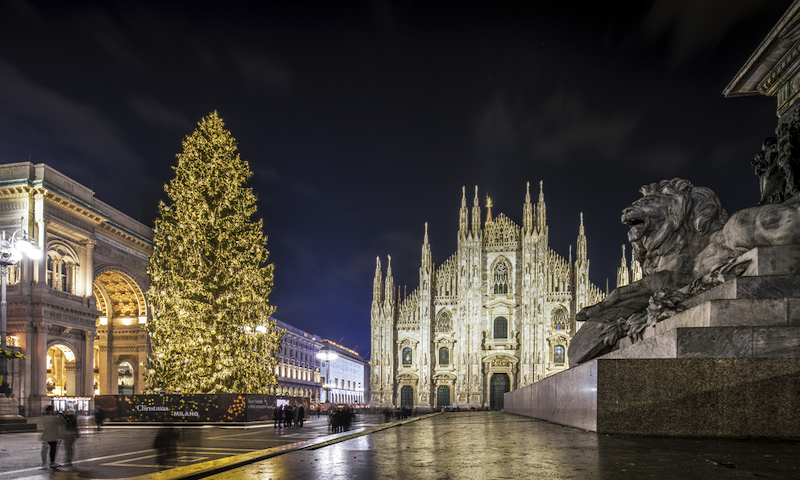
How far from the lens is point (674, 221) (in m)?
6.34

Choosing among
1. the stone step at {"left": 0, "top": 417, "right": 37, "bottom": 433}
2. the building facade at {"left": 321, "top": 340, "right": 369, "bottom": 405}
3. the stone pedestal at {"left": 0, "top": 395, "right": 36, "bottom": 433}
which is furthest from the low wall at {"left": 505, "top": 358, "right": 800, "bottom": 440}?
the building facade at {"left": 321, "top": 340, "right": 369, "bottom": 405}

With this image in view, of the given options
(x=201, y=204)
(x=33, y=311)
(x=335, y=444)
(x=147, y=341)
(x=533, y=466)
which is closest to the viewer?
(x=533, y=466)

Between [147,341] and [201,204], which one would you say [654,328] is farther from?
[147,341]

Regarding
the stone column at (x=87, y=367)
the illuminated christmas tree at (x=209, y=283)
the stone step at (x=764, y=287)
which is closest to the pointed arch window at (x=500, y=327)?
the stone column at (x=87, y=367)

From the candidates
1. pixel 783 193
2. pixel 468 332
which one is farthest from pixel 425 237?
pixel 783 193

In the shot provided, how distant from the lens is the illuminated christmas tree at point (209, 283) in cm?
1895

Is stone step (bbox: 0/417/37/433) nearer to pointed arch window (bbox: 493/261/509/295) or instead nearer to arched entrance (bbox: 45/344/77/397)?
arched entrance (bbox: 45/344/77/397)

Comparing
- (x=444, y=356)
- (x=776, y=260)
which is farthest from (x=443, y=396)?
(x=776, y=260)

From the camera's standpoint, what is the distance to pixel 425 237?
5072 centimetres

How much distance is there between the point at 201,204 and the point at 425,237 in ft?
106

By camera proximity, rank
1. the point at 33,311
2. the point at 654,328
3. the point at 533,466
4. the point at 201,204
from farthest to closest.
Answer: the point at 33,311, the point at 201,204, the point at 654,328, the point at 533,466

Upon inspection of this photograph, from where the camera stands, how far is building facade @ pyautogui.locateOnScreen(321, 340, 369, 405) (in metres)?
79.1

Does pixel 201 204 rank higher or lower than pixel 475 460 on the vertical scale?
higher

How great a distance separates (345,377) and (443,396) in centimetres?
4105
